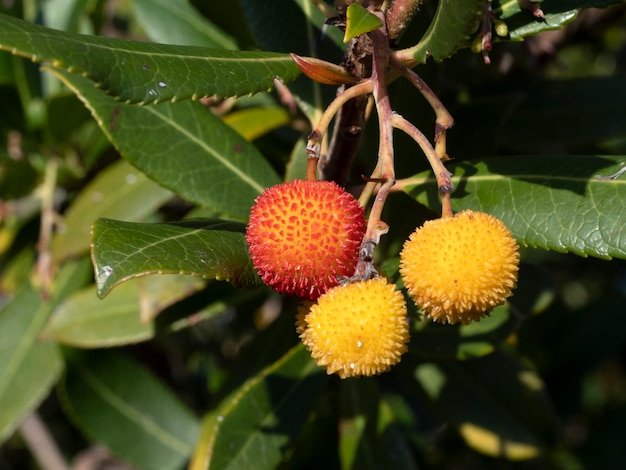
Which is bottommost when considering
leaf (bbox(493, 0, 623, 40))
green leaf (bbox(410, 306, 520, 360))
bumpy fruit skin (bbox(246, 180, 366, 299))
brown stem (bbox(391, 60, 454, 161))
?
green leaf (bbox(410, 306, 520, 360))

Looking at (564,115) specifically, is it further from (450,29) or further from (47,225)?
(47,225)

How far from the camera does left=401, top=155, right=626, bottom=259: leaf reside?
98 centimetres

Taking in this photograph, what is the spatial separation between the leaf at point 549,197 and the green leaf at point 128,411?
1146mm

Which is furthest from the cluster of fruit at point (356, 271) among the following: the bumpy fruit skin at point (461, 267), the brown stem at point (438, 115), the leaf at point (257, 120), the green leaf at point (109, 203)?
the green leaf at point (109, 203)

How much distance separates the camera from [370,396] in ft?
5.12

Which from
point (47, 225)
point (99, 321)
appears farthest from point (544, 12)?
point (47, 225)

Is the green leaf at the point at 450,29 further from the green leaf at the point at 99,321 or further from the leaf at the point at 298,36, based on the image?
the green leaf at the point at 99,321

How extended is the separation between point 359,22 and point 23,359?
1.38m

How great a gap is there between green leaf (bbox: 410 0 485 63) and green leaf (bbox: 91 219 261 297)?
368 mm

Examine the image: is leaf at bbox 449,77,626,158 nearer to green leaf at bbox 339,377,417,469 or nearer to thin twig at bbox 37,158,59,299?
green leaf at bbox 339,377,417,469

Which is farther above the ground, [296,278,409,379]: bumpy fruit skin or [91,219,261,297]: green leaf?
[91,219,261,297]: green leaf

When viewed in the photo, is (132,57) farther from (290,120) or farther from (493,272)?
(290,120)

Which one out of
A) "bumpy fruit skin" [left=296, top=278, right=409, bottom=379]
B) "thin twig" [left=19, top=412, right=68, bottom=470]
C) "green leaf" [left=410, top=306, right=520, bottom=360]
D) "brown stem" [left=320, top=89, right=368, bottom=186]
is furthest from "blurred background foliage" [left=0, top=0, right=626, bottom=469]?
"thin twig" [left=19, top=412, right=68, bottom=470]

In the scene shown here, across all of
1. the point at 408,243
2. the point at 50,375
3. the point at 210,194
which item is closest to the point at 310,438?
the point at 50,375
